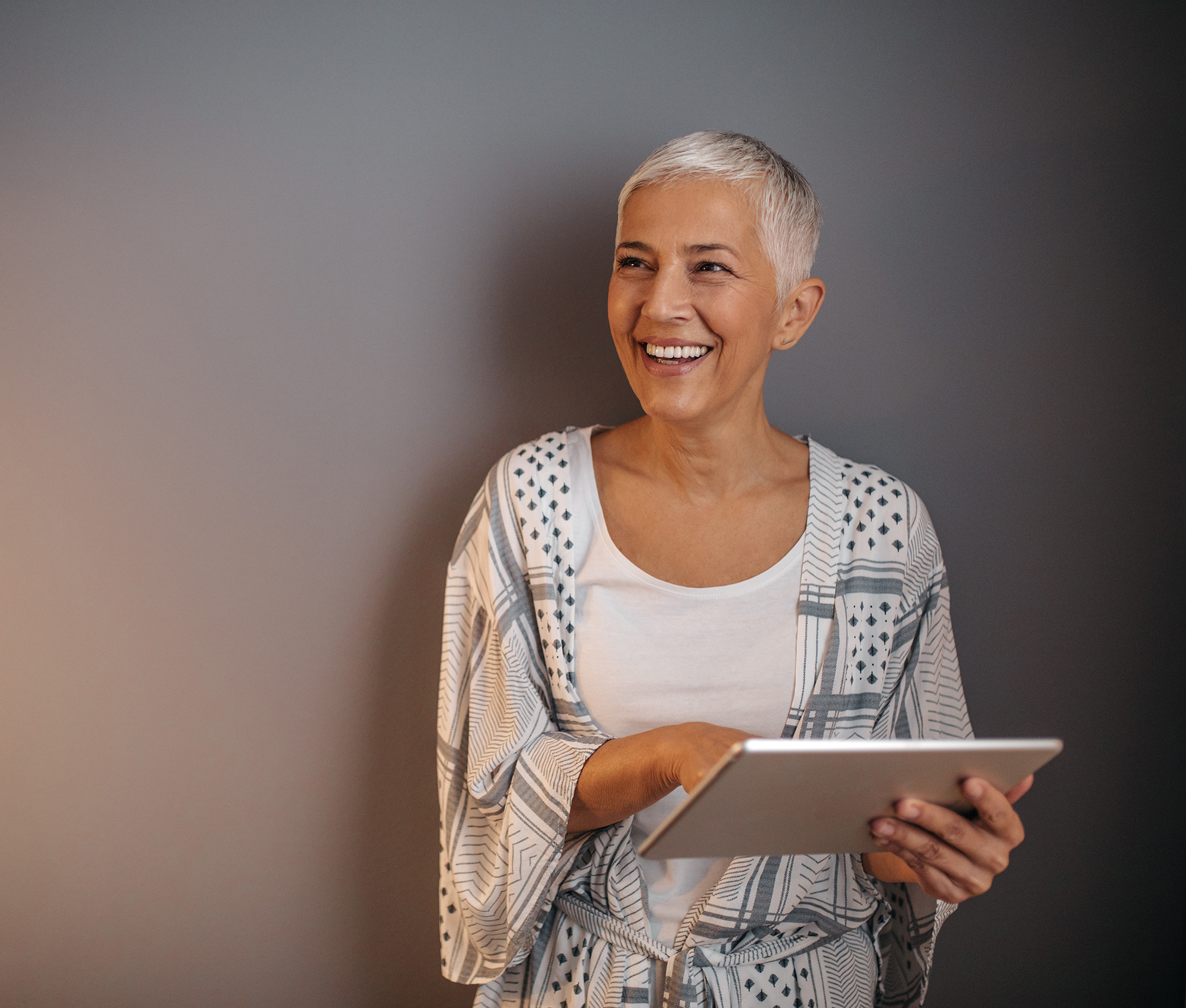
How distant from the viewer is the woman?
106cm

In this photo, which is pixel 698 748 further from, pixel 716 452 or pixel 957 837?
pixel 716 452

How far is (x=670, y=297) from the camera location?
1.04 metres

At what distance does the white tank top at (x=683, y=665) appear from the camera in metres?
1.12

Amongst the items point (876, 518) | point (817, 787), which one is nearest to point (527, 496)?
point (876, 518)

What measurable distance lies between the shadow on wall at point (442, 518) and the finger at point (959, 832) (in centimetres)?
79

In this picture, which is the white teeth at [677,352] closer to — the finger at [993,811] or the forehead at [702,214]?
the forehead at [702,214]

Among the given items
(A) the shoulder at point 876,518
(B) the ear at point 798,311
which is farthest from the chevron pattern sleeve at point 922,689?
(B) the ear at point 798,311

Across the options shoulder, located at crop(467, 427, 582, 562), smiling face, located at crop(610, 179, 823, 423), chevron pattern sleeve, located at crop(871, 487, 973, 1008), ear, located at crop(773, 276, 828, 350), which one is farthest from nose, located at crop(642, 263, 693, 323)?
chevron pattern sleeve, located at crop(871, 487, 973, 1008)

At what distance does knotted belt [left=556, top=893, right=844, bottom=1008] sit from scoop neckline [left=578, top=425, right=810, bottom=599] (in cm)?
42

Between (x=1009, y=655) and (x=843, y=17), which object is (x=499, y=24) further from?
(x=1009, y=655)

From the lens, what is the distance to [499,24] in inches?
52.0

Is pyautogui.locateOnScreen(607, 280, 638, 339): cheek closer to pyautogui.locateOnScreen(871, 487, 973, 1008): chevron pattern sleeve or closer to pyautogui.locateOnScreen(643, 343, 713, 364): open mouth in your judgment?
pyautogui.locateOnScreen(643, 343, 713, 364): open mouth

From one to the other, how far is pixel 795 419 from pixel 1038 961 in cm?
97

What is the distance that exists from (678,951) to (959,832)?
0.44m
